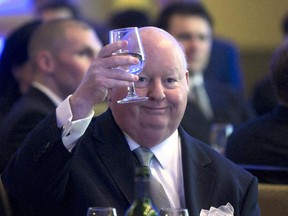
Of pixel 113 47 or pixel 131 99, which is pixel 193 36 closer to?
pixel 131 99

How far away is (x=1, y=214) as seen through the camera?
4.21 m

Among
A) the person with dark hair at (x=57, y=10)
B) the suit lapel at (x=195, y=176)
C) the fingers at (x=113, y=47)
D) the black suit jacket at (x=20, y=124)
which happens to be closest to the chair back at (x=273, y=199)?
the suit lapel at (x=195, y=176)

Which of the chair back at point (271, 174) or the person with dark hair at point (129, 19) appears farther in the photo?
the person with dark hair at point (129, 19)

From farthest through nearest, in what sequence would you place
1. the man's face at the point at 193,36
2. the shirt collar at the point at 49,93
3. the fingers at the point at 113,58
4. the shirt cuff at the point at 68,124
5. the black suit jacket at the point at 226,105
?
the man's face at the point at 193,36, the black suit jacket at the point at 226,105, the shirt collar at the point at 49,93, the shirt cuff at the point at 68,124, the fingers at the point at 113,58

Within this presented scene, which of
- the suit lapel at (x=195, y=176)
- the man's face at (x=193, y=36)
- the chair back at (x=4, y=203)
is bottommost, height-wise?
the man's face at (x=193, y=36)

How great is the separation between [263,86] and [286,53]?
4206mm

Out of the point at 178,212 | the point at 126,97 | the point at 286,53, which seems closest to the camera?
the point at 178,212

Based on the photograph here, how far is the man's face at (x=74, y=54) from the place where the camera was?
21.9 feet

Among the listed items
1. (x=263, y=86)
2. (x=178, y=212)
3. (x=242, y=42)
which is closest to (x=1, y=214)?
(x=178, y=212)

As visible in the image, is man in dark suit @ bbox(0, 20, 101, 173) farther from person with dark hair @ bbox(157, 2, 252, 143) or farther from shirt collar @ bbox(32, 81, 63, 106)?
person with dark hair @ bbox(157, 2, 252, 143)

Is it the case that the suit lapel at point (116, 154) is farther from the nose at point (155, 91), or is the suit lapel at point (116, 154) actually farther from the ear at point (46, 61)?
the ear at point (46, 61)

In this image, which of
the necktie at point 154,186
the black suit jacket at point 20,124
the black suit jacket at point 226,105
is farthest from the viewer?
the black suit jacket at point 226,105

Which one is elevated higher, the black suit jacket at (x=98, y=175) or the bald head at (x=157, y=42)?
Result: the bald head at (x=157, y=42)

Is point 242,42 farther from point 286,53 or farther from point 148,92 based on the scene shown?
point 148,92
